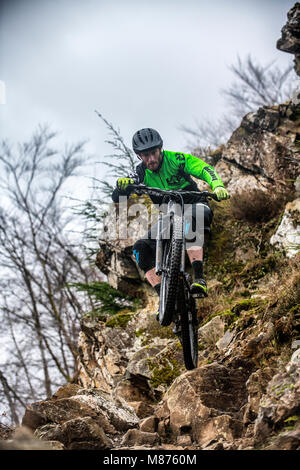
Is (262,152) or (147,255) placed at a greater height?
(262,152)

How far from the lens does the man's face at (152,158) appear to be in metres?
4.94

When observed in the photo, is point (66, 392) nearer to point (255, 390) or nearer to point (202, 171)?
point (255, 390)

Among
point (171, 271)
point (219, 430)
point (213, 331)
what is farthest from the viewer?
point (213, 331)

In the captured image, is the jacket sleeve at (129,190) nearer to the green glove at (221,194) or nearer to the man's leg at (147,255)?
the man's leg at (147,255)

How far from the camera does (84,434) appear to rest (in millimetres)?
2943

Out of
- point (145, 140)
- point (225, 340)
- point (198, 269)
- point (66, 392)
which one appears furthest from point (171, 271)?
point (66, 392)

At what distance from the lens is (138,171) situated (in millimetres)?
5234

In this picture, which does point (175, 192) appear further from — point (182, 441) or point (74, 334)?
point (74, 334)

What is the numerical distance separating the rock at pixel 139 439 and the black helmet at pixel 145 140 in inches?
129

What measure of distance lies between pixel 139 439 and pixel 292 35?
27.8ft

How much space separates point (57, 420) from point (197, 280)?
2.09 metres

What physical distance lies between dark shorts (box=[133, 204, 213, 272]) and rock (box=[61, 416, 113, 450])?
2118mm

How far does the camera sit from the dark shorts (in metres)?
4.57

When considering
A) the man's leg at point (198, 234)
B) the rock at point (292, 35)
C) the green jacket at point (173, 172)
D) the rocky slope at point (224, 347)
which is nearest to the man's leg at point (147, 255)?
the man's leg at point (198, 234)
